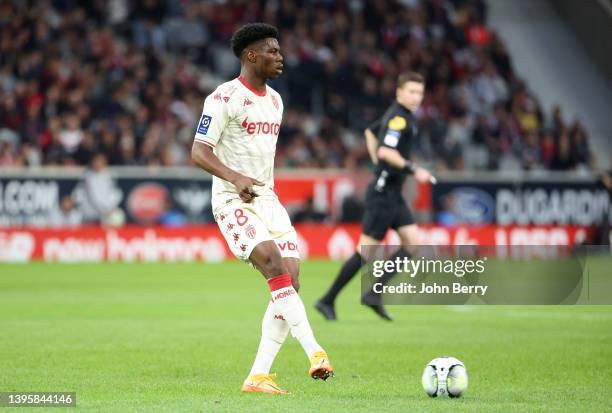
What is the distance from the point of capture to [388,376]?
8852 millimetres

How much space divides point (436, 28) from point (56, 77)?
10.7m

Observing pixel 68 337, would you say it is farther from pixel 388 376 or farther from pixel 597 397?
pixel 597 397

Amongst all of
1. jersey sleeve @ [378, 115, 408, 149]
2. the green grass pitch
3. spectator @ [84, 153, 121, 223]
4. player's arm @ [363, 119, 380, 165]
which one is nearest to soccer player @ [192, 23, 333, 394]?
the green grass pitch

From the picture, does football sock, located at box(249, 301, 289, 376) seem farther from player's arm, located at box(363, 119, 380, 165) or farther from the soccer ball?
player's arm, located at box(363, 119, 380, 165)

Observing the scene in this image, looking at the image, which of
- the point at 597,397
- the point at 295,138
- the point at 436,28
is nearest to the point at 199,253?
the point at 295,138

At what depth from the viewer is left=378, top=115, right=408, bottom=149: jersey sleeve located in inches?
507

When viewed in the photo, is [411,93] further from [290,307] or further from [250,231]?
[290,307]

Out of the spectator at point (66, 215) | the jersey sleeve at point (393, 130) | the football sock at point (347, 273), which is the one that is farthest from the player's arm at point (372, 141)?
the spectator at point (66, 215)

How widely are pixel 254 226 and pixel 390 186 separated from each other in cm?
549

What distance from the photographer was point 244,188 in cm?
761

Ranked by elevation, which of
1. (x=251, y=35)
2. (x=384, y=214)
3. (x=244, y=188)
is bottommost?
(x=384, y=214)

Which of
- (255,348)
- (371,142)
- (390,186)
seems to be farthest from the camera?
(371,142)

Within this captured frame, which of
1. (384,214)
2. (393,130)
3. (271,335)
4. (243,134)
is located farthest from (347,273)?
(243,134)

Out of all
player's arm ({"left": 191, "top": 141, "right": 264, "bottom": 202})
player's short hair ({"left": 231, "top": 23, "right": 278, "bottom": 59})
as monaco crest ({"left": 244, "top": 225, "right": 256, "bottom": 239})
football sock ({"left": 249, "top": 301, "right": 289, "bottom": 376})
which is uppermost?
player's short hair ({"left": 231, "top": 23, "right": 278, "bottom": 59})
